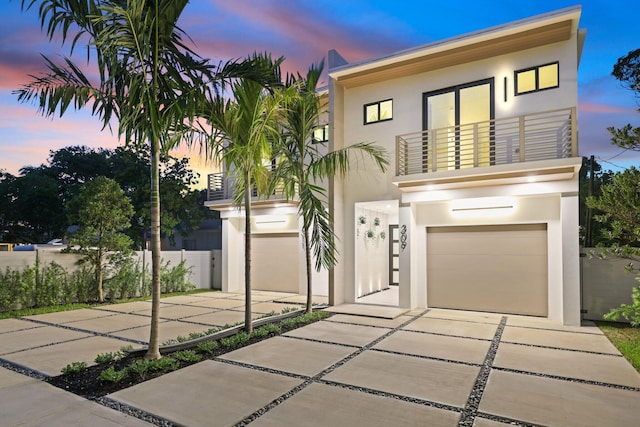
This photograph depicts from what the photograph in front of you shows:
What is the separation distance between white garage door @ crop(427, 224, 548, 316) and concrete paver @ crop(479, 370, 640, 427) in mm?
4590

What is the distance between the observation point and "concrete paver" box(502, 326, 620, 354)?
6.09m

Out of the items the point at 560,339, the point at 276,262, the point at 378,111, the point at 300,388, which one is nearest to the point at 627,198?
the point at 560,339

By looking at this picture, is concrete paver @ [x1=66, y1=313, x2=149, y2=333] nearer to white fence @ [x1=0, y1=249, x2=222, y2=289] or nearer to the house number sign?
white fence @ [x1=0, y1=249, x2=222, y2=289]

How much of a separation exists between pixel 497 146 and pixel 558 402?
636 cm

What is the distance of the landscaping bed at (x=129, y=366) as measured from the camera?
4.28 meters

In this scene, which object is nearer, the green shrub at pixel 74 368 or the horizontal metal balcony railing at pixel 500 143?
the green shrub at pixel 74 368

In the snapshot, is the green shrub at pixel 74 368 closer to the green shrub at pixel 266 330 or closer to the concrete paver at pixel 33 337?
the concrete paver at pixel 33 337

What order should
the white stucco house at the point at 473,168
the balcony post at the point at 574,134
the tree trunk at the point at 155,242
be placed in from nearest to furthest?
1. the tree trunk at the point at 155,242
2. the balcony post at the point at 574,134
3. the white stucco house at the point at 473,168

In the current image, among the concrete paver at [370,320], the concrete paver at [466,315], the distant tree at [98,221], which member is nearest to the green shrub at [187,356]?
the concrete paver at [370,320]

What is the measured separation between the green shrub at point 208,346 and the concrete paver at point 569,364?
4122 millimetres

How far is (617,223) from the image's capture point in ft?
19.9

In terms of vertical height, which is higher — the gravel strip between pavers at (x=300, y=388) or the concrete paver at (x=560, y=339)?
the gravel strip between pavers at (x=300, y=388)

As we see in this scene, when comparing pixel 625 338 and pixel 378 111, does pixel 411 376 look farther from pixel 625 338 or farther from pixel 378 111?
pixel 378 111

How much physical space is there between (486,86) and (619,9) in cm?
949
